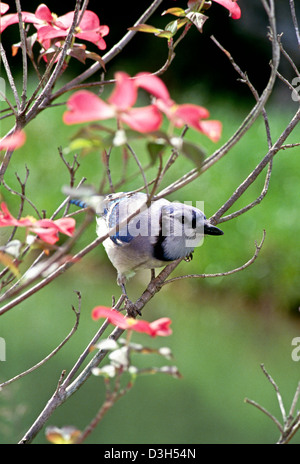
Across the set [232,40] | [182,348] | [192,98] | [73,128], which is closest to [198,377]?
[182,348]

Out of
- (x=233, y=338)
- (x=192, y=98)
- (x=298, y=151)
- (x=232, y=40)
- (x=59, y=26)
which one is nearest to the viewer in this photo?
(x=59, y=26)

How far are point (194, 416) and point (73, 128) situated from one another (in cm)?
298

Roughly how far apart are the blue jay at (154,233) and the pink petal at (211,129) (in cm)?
100

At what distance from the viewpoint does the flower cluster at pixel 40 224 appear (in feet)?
3.11

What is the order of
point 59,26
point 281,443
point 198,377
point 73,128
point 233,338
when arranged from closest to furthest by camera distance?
point 281,443
point 59,26
point 198,377
point 233,338
point 73,128

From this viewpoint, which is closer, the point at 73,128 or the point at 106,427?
the point at 106,427

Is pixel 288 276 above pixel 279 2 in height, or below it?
below

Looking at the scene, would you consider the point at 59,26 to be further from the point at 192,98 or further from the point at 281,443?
the point at 192,98

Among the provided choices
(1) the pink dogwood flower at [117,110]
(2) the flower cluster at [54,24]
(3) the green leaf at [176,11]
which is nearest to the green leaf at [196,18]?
(3) the green leaf at [176,11]

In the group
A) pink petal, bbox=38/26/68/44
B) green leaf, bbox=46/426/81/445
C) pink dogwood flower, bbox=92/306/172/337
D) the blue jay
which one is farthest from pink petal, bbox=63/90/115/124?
the blue jay

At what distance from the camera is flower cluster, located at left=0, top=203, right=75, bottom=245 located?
3.11ft

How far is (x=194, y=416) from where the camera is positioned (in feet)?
11.1

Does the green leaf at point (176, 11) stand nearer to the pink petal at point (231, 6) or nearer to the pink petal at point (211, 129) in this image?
the pink petal at point (231, 6)

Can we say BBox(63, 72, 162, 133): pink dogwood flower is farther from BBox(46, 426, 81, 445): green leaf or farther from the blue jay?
the blue jay
